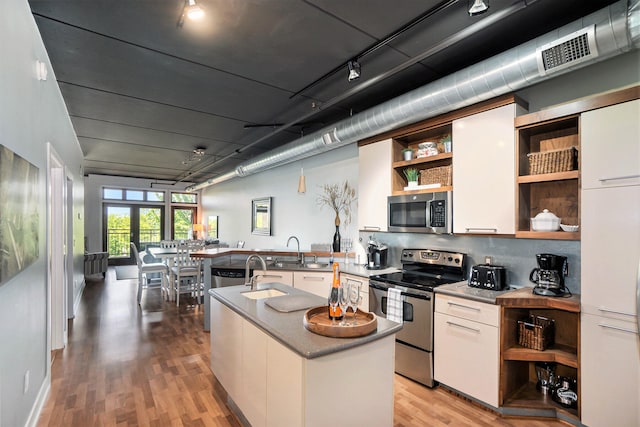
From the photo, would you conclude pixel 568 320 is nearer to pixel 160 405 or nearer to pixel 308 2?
pixel 308 2

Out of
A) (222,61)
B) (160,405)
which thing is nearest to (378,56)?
(222,61)

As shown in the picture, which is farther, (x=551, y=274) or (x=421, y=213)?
(x=421, y=213)

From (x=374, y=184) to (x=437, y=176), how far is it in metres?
0.77

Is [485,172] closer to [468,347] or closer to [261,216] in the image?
[468,347]

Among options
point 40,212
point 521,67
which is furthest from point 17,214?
point 521,67

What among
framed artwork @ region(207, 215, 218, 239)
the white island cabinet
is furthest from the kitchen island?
framed artwork @ region(207, 215, 218, 239)

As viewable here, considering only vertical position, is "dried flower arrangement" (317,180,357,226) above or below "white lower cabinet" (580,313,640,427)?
above

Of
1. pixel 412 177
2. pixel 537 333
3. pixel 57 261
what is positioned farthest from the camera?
pixel 57 261

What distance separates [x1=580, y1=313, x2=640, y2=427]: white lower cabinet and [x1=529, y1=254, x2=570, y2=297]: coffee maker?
0.27m

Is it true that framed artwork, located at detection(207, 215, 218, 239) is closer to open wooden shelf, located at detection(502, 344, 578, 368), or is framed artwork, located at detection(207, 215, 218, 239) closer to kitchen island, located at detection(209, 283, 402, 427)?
kitchen island, located at detection(209, 283, 402, 427)

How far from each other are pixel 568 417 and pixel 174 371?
10.9 ft

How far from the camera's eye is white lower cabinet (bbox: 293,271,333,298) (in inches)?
154

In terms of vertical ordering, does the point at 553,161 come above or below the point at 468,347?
above

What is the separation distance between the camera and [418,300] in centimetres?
293
